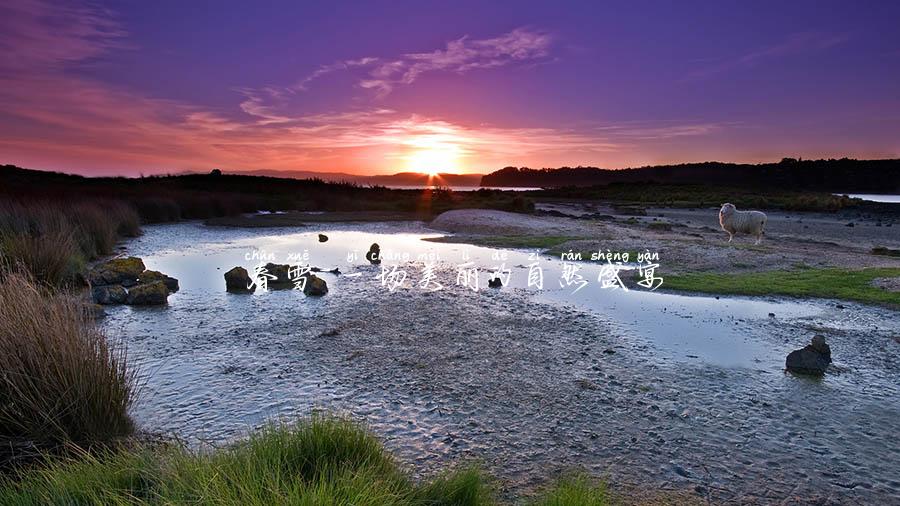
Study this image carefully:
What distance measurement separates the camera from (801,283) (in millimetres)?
12016

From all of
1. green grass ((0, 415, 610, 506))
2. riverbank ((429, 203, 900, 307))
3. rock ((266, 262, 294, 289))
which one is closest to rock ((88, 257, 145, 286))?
rock ((266, 262, 294, 289))

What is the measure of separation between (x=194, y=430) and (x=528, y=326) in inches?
215

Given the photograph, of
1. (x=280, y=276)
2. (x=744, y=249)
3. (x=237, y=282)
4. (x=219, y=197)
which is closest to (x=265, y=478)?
(x=237, y=282)

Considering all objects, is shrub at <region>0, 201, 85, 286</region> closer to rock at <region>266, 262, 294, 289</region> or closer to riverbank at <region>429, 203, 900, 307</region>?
rock at <region>266, 262, 294, 289</region>

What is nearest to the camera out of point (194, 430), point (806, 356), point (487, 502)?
point (487, 502)

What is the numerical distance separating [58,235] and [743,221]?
907 inches

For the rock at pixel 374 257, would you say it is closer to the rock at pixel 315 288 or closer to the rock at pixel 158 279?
the rock at pixel 315 288

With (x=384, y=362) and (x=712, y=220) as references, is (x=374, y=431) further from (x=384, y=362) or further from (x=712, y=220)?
(x=712, y=220)

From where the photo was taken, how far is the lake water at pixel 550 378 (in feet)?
14.7

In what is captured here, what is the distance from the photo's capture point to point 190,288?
1141 cm

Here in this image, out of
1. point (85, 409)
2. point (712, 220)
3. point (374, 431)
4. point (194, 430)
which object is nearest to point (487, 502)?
point (374, 431)

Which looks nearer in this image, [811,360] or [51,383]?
[51,383]

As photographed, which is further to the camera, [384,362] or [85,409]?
[384,362]

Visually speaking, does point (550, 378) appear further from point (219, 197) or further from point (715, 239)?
point (219, 197)
